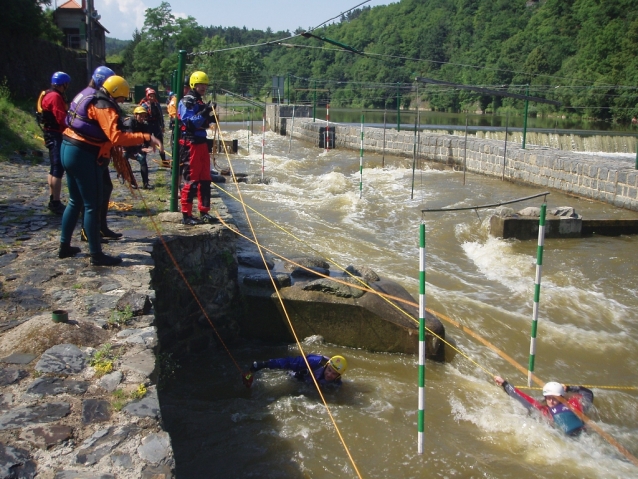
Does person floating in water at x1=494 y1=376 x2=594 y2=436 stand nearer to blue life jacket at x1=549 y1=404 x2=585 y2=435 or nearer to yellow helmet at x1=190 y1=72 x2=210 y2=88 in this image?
blue life jacket at x1=549 y1=404 x2=585 y2=435

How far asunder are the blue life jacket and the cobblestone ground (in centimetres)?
339

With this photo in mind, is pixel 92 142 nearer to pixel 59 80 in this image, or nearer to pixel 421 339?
pixel 59 80

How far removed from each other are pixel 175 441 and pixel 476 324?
409 centimetres

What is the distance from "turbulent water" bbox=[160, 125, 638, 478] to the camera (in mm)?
4816

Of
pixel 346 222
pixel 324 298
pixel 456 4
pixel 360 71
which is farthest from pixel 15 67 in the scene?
pixel 456 4

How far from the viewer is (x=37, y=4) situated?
74.3ft

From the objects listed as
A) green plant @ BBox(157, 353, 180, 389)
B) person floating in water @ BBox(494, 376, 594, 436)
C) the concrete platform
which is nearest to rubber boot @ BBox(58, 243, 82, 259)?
green plant @ BBox(157, 353, 180, 389)

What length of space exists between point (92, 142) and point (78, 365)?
2.23 meters

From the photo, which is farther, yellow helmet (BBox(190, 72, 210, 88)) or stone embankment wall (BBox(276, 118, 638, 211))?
stone embankment wall (BBox(276, 118, 638, 211))

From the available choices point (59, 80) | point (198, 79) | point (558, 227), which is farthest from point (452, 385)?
point (558, 227)

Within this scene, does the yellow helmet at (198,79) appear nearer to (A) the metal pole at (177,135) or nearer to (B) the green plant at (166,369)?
(A) the metal pole at (177,135)

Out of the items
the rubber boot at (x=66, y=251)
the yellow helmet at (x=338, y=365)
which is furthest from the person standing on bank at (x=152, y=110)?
the yellow helmet at (x=338, y=365)

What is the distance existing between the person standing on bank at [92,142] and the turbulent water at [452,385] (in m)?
1.85

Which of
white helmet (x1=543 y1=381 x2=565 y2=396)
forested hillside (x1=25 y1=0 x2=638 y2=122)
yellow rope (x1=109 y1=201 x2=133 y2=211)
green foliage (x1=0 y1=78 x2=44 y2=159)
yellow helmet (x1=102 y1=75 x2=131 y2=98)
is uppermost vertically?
forested hillside (x1=25 y1=0 x2=638 y2=122)
